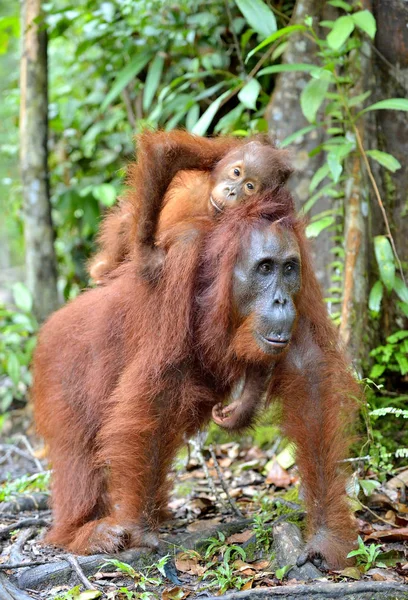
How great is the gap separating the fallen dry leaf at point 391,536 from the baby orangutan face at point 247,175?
5.22 ft

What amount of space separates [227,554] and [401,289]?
1.69m

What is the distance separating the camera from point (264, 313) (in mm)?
3016

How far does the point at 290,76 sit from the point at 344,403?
2384mm

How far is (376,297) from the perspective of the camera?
13.0 feet

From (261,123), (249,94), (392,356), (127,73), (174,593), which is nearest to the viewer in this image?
(174,593)

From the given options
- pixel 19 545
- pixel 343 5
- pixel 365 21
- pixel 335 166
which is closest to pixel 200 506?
pixel 19 545

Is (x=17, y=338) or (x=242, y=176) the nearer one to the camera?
(x=242, y=176)

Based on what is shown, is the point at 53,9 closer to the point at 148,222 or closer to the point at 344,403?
the point at 148,222

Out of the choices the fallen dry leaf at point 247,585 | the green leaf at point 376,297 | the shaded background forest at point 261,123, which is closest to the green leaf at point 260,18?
the shaded background forest at point 261,123

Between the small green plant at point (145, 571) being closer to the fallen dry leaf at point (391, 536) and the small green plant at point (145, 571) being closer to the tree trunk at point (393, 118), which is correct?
the fallen dry leaf at point (391, 536)

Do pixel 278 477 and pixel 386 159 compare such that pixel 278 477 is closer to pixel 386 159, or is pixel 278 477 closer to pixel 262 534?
pixel 262 534

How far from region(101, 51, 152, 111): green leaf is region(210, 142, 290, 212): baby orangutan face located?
7.35ft

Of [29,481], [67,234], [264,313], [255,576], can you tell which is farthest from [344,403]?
[67,234]

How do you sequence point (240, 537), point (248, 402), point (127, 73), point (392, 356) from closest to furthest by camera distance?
1. point (240, 537)
2. point (248, 402)
3. point (392, 356)
4. point (127, 73)
